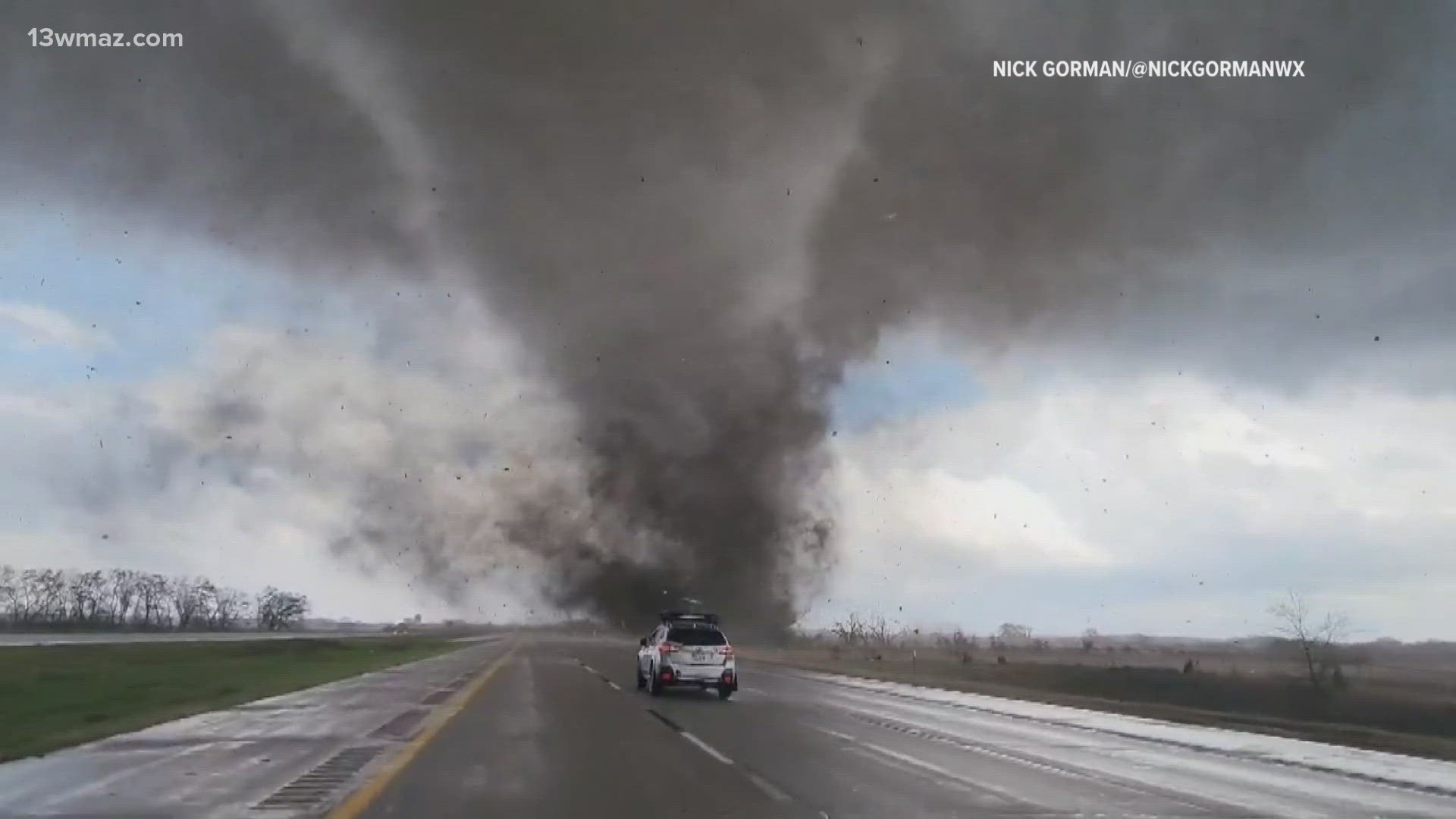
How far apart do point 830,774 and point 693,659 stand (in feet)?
49.2

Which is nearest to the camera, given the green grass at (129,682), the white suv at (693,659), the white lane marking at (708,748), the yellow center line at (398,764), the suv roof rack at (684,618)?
the yellow center line at (398,764)

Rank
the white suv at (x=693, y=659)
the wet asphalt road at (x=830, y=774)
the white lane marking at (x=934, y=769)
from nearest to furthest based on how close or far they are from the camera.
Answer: the wet asphalt road at (x=830, y=774) < the white lane marking at (x=934, y=769) < the white suv at (x=693, y=659)

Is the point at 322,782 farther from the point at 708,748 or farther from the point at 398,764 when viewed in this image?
the point at 708,748

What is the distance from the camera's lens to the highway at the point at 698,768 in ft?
36.4

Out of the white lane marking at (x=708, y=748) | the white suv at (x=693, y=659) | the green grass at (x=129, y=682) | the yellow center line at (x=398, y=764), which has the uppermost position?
the white suv at (x=693, y=659)

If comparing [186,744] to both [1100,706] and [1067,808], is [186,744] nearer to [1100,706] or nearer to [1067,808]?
[1067,808]

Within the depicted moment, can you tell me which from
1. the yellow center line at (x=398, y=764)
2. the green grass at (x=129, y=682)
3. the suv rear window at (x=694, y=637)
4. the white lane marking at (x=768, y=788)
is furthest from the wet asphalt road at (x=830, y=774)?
the green grass at (x=129, y=682)

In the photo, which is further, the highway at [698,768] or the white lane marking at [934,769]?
the white lane marking at [934,769]

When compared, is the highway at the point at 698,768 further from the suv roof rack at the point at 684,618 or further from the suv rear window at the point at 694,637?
the suv roof rack at the point at 684,618

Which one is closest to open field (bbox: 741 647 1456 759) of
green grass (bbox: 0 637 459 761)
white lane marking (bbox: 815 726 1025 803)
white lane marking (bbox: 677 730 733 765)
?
white lane marking (bbox: 815 726 1025 803)

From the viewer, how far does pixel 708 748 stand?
16359 mm

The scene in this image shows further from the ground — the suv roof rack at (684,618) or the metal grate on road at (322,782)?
the suv roof rack at (684,618)

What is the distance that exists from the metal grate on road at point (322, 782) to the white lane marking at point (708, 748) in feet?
13.9

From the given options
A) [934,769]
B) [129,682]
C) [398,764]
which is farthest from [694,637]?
[129,682]
